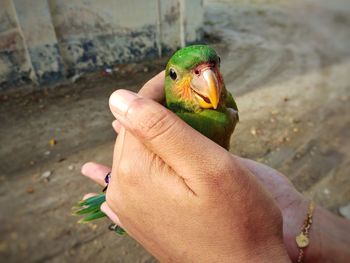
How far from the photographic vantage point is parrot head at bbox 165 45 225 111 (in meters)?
1.64

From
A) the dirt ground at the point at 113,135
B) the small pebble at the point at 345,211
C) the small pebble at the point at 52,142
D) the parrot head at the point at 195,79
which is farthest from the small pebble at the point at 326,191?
the small pebble at the point at 52,142

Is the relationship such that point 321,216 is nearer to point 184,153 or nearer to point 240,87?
point 184,153

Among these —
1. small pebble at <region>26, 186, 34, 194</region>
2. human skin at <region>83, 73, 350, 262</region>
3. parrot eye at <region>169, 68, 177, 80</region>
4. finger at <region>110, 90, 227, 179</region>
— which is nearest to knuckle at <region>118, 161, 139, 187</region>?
human skin at <region>83, 73, 350, 262</region>

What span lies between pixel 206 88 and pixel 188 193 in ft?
2.06

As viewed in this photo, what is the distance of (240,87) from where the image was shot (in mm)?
5617

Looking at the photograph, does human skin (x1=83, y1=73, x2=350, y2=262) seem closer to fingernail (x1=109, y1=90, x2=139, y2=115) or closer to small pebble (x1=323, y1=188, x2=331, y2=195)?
fingernail (x1=109, y1=90, x2=139, y2=115)

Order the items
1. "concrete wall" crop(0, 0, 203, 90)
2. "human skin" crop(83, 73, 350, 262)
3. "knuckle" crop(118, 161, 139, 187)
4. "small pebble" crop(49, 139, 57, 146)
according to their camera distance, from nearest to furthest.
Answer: "human skin" crop(83, 73, 350, 262)
"knuckle" crop(118, 161, 139, 187)
"small pebble" crop(49, 139, 57, 146)
"concrete wall" crop(0, 0, 203, 90)

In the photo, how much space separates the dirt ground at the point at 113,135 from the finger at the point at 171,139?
1983mm

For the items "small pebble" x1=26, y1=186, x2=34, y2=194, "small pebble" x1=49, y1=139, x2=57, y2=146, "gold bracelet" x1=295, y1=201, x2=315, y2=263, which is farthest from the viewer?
"small pebble" x1=49, y1=139, x2=57, y2=146

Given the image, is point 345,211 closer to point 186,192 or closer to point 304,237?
point 304,237

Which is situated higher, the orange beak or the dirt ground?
the orange beak

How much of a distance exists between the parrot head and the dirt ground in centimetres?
171

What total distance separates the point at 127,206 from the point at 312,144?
345 cm

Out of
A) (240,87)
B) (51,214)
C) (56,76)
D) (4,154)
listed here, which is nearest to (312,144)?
(240,87)
